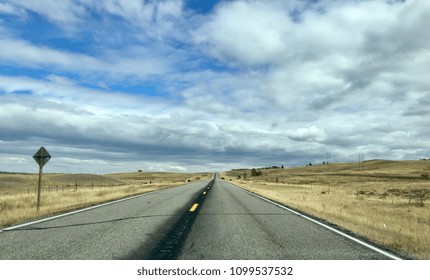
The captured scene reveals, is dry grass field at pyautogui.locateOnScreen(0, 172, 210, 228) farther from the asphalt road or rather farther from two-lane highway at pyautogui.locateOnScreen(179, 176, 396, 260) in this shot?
two-lane highway at pyautogui.locateOnScreen(179, 176, 396, 260)

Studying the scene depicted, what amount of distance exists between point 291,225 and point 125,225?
4783 millimetres

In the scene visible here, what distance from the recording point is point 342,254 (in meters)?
7.06

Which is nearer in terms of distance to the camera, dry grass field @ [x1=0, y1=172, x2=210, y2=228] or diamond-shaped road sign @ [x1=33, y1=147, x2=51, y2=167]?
dry grass field @ [x1=0, y1=172, x2=210, y2=228]

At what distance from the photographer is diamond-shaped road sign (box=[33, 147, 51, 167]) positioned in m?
16.8

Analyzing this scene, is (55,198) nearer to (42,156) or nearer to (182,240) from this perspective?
(42,156)

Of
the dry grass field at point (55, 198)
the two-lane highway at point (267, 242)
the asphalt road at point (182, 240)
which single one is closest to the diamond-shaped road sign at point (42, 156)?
the dry grass field at point (55, 198)

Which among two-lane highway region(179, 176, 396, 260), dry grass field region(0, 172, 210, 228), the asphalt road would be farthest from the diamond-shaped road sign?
two-lane highway region(179, 176, 396, 260)

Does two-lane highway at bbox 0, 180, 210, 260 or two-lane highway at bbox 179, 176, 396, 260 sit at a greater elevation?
two-lane highway at bbox 0, 180, 210, 260

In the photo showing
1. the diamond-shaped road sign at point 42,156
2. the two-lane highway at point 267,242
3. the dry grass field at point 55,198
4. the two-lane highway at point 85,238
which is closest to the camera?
the two-lane highway at point 85,238

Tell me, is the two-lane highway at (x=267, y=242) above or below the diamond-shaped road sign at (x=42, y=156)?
below

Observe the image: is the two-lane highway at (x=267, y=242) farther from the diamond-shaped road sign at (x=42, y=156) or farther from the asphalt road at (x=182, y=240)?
the diamond-shaped road sign at (x=42, y=156)

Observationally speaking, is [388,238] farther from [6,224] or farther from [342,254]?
[6,224]

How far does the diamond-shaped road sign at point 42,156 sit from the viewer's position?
16.8 m
